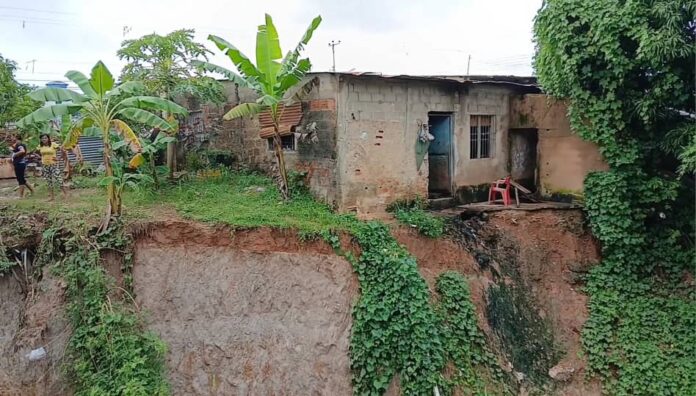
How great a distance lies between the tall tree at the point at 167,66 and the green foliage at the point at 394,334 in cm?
539

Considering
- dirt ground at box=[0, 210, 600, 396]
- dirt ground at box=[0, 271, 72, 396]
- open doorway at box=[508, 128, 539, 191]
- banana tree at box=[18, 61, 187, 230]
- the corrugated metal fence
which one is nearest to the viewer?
dirt ground at box=[0, 271, 72, 396]

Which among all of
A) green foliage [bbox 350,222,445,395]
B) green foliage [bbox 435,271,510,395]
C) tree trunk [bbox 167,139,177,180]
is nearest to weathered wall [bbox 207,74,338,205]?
tree trunk [bbox 167,139,177,180]

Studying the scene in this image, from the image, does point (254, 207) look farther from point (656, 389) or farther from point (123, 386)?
point (656, 389)

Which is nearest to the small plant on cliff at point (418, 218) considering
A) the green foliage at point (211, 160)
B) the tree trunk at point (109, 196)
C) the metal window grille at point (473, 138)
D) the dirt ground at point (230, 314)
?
the dirt ground at point (230, 314)

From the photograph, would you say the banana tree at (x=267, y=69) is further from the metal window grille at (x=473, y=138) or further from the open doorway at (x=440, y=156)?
the metal window grille at (x=473, y=138)

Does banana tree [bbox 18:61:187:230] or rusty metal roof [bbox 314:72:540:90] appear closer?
banana tree [bbox 18:61:187:230]

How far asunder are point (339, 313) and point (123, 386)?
11.2 ft

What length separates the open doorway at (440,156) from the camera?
452 inches

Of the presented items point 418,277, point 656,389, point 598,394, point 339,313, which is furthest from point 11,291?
point 656,389

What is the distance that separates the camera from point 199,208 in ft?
30.6

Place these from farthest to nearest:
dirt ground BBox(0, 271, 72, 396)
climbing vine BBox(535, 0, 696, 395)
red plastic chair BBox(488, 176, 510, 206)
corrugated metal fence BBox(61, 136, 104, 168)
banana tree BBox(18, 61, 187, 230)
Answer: corrugated metal fence BBox(61, 136, 104, 168)
red plastic chair BBox(488, 176, 510, 206)
climbing vine BBox(535, 0, 696, 395)
banana tree BBox(18, 61, 187, 230)
dirt ground BBox(0, 271, 72, 396)

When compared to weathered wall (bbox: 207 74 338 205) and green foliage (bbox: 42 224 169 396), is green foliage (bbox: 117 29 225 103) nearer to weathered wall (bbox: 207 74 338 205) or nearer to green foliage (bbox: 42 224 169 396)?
weathered wall (bbox: 207 74 338 205)

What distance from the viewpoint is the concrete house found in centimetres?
982

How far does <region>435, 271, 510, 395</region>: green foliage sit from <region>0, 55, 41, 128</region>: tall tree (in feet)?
34.8
